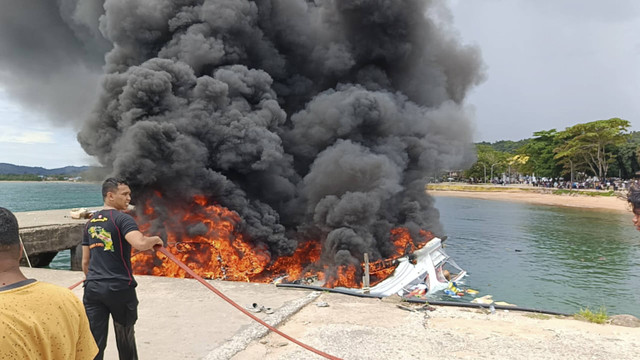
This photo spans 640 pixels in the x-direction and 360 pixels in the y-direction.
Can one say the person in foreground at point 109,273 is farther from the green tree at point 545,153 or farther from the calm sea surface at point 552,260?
the green tree at point 545,153

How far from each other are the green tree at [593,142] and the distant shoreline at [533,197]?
589cm

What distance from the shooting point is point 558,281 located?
18.1 metres

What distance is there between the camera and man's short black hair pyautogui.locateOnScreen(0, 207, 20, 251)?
75.4 inches

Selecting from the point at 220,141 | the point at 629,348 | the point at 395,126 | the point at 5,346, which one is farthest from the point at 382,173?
the point at 5,346

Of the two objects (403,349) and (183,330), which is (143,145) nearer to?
(183,330)

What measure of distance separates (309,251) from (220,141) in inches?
228

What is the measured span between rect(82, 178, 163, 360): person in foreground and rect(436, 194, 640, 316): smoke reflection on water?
487 inches

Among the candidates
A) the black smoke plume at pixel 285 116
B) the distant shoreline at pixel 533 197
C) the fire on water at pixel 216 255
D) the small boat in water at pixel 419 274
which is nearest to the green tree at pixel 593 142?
the distant shoreline at pixel 533 197

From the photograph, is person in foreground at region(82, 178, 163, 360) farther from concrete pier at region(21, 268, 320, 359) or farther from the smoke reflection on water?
the smoke reflection on water

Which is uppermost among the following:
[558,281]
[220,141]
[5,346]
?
[220,141]

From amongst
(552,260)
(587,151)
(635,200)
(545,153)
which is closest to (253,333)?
(635,200)

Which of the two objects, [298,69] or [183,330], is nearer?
[183,330]

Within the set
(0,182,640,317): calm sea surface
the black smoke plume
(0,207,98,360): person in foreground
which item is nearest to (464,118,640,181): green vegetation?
(0,182,640,317): calm sea surface

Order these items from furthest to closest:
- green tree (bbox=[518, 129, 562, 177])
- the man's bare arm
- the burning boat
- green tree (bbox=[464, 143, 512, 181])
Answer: green tree (bbox=[464, 143, 512, 181])
green tree (bbox=[518, 129, 562, 177])
the burning boat
the man's bare arm
